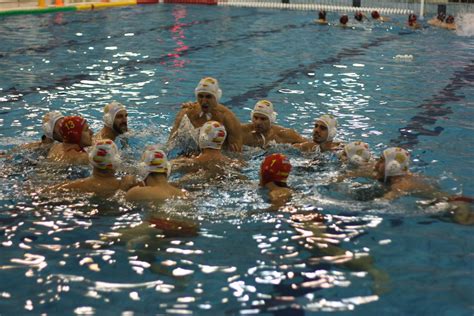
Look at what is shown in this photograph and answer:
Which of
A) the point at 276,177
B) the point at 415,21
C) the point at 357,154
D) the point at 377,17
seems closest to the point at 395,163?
the point at 357,154

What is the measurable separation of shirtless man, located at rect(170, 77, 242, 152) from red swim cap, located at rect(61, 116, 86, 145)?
0.96 meters

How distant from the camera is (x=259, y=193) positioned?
196 inches

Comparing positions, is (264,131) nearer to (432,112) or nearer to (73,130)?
(73,130)

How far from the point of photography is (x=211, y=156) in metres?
5.56

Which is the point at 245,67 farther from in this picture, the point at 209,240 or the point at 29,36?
the point at 209,240

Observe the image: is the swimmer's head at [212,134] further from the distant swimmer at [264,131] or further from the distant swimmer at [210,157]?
the distant swimmer at [264,131]

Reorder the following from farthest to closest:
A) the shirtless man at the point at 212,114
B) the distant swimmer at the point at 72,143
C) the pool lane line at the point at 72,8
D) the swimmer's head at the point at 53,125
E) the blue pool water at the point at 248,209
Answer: the pool lane line at the point at 72,8 < the shirtless man at the point at 212,114 < the swimmer's head at the point at 53,125 < the distant swimmer at the point at 72,143 < the blue pool water at the point at 248,209

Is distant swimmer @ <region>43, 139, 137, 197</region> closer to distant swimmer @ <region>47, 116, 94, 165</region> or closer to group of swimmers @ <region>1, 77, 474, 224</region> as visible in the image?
group of swimmers @ <region>1, 77, 474, 224</region>

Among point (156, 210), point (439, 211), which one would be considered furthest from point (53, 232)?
point (439, 211)

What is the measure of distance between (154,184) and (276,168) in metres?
0.85

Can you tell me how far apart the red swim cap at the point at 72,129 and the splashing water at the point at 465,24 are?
10.8 m

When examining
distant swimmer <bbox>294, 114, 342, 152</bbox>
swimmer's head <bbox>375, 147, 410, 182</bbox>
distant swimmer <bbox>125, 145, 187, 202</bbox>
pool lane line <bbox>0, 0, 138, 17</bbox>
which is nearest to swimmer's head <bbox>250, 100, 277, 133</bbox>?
distant swimmer <bbox>294, 114, 342, 152</bbox>

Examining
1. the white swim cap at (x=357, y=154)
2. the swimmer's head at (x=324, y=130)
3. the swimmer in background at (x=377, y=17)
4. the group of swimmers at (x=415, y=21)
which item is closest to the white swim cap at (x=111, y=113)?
the swimmer's head at (x=324, y=130)

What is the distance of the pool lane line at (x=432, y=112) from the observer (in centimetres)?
683
